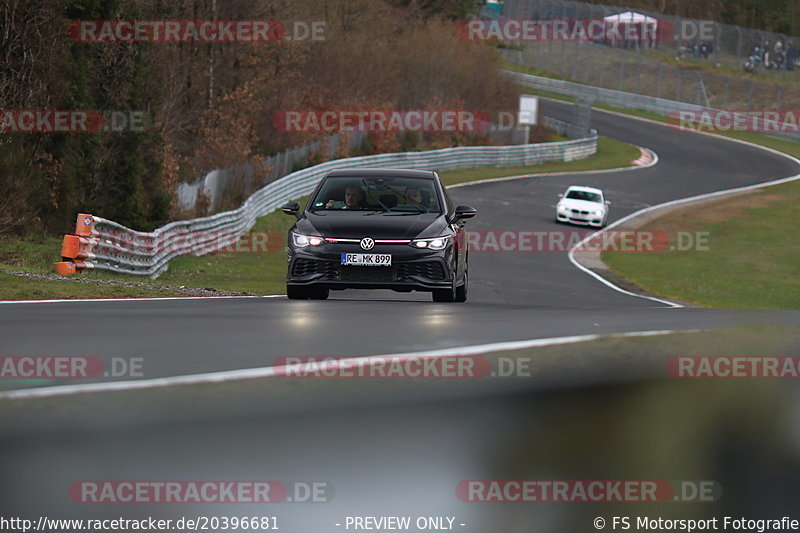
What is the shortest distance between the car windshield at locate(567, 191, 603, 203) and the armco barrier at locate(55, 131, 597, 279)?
9.97 meters

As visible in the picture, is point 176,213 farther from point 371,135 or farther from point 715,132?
point 715,132

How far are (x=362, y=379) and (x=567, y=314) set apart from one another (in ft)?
16.4

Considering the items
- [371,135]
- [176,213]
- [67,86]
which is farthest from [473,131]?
[67,86]

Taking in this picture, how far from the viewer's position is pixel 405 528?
345cm

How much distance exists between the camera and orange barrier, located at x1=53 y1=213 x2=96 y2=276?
58.3 feet

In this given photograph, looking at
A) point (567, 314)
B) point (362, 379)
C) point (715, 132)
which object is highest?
point (362, 379)

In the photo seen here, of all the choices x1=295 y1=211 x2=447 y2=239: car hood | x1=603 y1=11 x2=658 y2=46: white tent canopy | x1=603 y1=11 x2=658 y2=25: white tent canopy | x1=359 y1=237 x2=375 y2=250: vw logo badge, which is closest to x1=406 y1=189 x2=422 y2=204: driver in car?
x1=295 y1=211 x2=447 y2=239: car hood

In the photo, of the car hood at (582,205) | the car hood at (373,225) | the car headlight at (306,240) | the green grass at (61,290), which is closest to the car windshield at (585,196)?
the car hood at (582,205)

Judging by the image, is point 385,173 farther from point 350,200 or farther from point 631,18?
point 631,18

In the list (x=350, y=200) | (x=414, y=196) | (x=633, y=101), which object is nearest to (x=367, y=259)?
(x=350, y=200)

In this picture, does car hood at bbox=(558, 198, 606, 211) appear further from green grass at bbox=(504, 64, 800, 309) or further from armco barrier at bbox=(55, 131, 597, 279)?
armco barrier at bbox=(55, 131, 597, 279)

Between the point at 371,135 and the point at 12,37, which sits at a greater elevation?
the point at 12,37

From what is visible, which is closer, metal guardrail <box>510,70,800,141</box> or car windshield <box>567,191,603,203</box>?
car windshield <box>567,191,603,203</box>

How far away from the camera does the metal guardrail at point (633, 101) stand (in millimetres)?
78375
